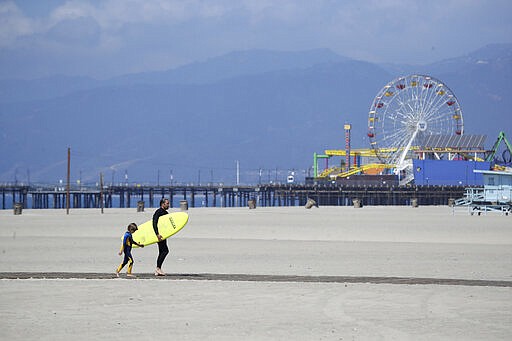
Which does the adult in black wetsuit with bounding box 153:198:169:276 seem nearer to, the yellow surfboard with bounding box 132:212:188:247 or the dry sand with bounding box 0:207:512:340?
the yellow surfboard with bounding box 132:212:188:247

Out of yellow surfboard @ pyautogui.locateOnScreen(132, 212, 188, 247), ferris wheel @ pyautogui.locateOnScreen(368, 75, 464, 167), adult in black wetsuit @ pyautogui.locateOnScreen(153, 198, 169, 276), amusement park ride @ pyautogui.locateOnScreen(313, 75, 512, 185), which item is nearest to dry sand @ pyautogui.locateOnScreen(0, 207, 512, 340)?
adult in black wetsuit @ pyautogui.locateOnScreen(153, 198, 169, 276)

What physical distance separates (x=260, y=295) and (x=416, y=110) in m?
84.3

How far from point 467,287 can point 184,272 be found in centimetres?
479

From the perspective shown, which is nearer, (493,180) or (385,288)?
(385,288)

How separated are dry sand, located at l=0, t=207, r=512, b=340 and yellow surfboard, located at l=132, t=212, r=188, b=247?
0.67 metres

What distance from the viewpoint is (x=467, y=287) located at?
13555mm

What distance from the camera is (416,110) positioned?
94938 millimetres

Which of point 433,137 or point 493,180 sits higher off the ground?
point 433,137

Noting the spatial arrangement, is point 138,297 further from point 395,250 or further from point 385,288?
point 395,250

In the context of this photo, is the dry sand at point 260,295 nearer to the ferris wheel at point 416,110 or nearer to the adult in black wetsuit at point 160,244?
the adult in black wetsuit at point 160,244

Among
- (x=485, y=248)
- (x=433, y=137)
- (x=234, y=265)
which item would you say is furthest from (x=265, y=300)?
(x=433, y=137)

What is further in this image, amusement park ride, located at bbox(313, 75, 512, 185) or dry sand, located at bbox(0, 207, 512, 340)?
amusement park ride, located at bbox(313, 75, 512, 185)

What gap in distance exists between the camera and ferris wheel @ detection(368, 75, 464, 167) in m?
91.7

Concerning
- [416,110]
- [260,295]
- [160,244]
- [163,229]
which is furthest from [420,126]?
[260,295]
